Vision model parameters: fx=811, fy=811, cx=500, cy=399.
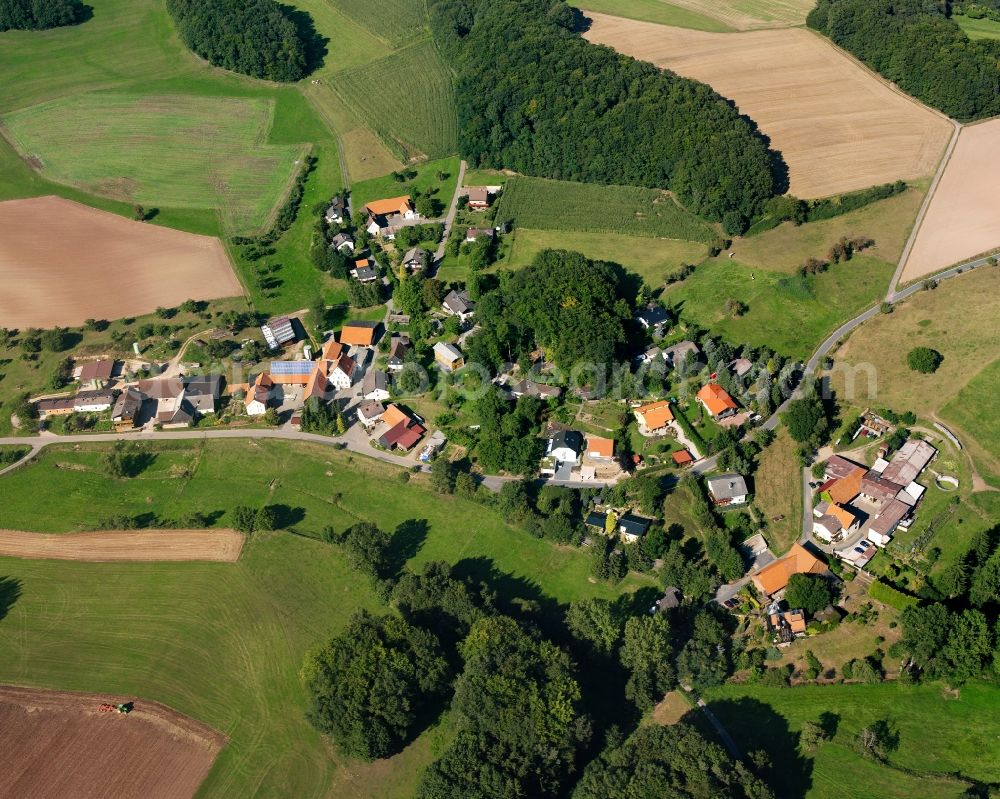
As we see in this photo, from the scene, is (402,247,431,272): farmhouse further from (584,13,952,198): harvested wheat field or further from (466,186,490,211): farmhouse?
(584,13,952,198): harvested wheat field

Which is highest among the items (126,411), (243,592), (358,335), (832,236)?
(832,236)

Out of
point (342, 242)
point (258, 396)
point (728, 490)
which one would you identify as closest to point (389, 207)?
point (342, 242)

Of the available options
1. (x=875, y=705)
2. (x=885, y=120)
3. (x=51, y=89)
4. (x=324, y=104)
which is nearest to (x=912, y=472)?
(x=875, y=705)

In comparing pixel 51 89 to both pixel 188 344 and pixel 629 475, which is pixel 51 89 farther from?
pixel 629 475

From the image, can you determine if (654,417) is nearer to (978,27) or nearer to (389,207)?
(389,207)

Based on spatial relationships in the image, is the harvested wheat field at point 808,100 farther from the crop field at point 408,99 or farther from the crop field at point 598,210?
the crop field at point 408,99
